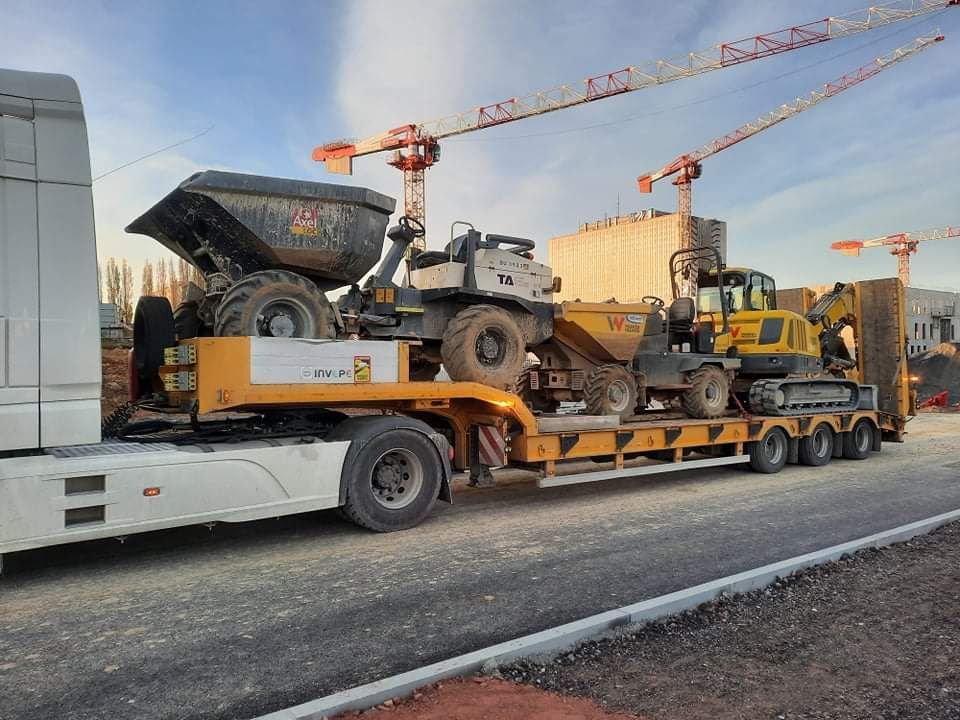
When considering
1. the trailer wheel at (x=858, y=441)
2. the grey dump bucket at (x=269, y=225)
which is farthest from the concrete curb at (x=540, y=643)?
the trailer wheel at (x=858, y=441)

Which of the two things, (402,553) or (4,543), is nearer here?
(4,543)

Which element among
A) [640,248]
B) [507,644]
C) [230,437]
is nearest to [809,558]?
[507,644]

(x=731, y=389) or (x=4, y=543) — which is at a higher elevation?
(x=731, y=389)

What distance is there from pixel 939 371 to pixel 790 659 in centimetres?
3342

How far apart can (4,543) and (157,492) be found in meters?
1.01

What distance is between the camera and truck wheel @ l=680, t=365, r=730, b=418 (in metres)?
10.8

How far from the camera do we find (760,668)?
3600 millimetres

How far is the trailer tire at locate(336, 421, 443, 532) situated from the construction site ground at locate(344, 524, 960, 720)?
3.21 m

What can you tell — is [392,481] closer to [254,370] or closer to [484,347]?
[254,370]

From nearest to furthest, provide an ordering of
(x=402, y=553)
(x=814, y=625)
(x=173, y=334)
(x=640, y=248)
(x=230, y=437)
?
(x=814, y=625), (x=402, y=553), (x=230, y=437), (x=173, y=334), (x=640, y=248)

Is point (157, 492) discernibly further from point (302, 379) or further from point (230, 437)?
point (302, 379)

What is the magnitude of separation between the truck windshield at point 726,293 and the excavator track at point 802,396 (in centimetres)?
154

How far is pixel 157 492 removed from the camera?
537 centimetres

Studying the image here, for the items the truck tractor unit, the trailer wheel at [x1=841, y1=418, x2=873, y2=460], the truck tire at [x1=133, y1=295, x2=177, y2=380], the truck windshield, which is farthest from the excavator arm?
the truck tire at [x1=133, y1=295, x2=177, y2=380]
